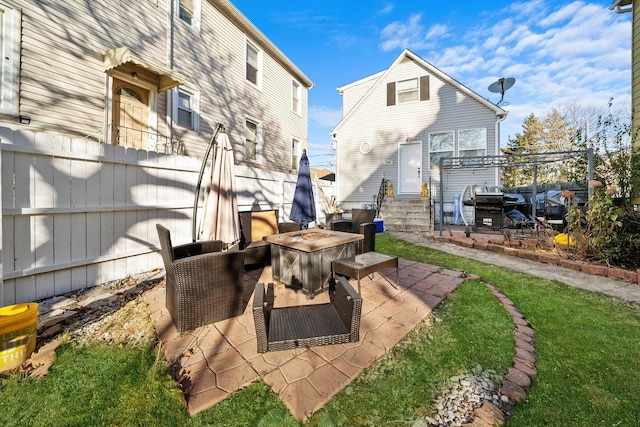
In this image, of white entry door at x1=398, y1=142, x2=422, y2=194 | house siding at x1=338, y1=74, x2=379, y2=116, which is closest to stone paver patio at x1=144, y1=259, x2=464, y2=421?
white entry door at x1=398, y1=142, x2=422, y2=194

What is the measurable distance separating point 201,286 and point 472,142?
11.1 metres

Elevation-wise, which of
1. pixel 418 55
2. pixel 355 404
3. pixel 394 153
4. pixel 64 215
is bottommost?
pixel 355 404

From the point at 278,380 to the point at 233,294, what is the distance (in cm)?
111

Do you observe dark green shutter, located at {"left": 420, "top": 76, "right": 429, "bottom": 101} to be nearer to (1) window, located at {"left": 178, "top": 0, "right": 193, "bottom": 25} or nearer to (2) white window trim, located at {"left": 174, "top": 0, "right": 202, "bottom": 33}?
(2) white window trim, located at {"left": 174, "top": 0, "right": 202, "bottom": 33}

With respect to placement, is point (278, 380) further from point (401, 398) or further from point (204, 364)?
point (401, 398)

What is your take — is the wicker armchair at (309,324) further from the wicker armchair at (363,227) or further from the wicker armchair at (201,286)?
the wicker armchair at (363,227)

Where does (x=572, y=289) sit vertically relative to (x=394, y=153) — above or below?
below

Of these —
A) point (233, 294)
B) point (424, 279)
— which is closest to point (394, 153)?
point (424, 279)

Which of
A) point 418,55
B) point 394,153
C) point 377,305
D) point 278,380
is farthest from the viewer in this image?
point 394,153

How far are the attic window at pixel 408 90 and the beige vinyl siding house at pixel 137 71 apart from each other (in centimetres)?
566

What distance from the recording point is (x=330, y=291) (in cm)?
339

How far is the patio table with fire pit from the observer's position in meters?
3.20

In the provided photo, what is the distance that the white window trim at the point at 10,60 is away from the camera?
449 cm

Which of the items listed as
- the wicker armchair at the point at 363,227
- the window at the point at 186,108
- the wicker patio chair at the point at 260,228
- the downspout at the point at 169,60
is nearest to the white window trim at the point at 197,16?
the downspout at the point at 169,60
